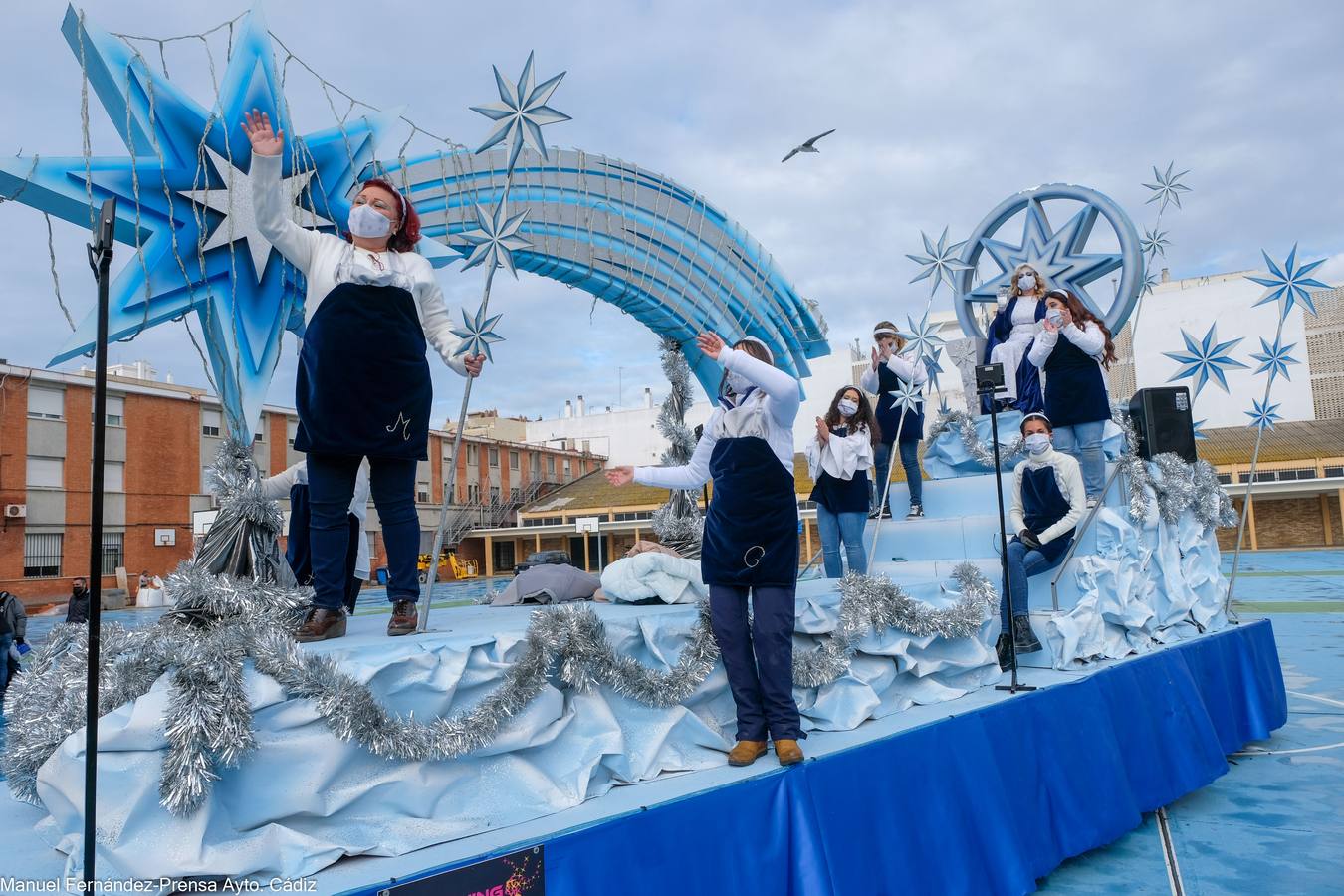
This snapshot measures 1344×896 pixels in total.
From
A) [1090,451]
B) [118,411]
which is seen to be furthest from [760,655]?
[118,411]

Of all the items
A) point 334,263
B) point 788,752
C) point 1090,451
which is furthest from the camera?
point 1090,451

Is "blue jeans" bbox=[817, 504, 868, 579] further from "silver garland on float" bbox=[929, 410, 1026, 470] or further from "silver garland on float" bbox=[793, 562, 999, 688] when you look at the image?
"silver garland on float" bbox=[929, 410, 1026, 470]

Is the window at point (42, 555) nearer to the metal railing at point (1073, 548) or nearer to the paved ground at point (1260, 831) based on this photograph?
the metal railing at point (1073, 548)

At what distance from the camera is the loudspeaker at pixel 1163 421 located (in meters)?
5.51

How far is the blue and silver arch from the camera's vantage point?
3.84 metres

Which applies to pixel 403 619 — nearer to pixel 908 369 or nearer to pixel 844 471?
pixel 844 471

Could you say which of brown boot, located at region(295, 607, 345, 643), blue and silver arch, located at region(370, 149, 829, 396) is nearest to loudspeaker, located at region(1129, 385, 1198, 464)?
blue and silver arch, located at region(370, 149, 829, 396)

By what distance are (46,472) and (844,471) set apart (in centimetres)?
2684

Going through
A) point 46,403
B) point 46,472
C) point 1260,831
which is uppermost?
point 46,403

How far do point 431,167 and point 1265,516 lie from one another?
101ft

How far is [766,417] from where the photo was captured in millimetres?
2828

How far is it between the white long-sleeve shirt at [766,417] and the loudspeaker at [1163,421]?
3645 mm

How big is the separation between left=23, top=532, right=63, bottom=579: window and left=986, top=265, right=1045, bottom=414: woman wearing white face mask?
27.1 meters

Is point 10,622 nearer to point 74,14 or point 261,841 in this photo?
point 74,14
